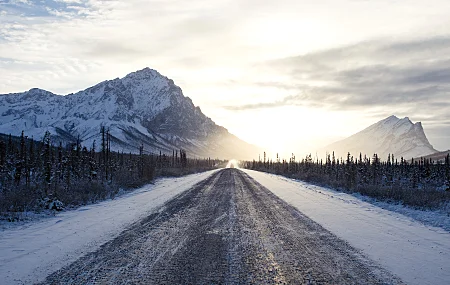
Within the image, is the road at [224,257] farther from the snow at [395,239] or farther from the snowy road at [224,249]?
the snow at [395,239]

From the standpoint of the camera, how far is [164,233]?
8523mm

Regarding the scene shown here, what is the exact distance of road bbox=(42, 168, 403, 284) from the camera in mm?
5258

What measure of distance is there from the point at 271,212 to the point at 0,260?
8549 mm

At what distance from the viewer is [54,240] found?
309 inches

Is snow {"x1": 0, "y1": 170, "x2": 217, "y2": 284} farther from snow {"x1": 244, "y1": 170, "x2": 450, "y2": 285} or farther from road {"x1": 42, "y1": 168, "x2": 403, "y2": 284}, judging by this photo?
snow {"x1": 244, "y1": 170, "x2": 450, "y2": 285}

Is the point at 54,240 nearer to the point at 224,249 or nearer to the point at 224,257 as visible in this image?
the point at 224,249

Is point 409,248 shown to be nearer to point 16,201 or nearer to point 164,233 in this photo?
point 164,233

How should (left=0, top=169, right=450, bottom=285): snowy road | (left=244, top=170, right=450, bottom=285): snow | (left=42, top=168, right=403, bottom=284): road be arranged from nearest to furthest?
(left=42, top=168, right=403, bottom=284): road
(left=0, top=169, right=450, bottom=285): snowy road
(left=244, top=170, right=450, bottom=285): snow

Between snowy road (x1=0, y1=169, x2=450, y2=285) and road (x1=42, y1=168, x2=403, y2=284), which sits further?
snowy road (x1=0, y1=169, x2=450, y2=285)

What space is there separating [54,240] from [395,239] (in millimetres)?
8453

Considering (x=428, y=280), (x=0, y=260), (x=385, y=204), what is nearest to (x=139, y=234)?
(x=0, y=260)

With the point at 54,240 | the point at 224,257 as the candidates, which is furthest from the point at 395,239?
the point at 54,240

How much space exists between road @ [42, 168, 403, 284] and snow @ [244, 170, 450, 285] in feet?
1.34

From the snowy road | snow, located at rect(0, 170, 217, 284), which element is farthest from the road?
snow, located at rect(0, 170, 217, 284)
